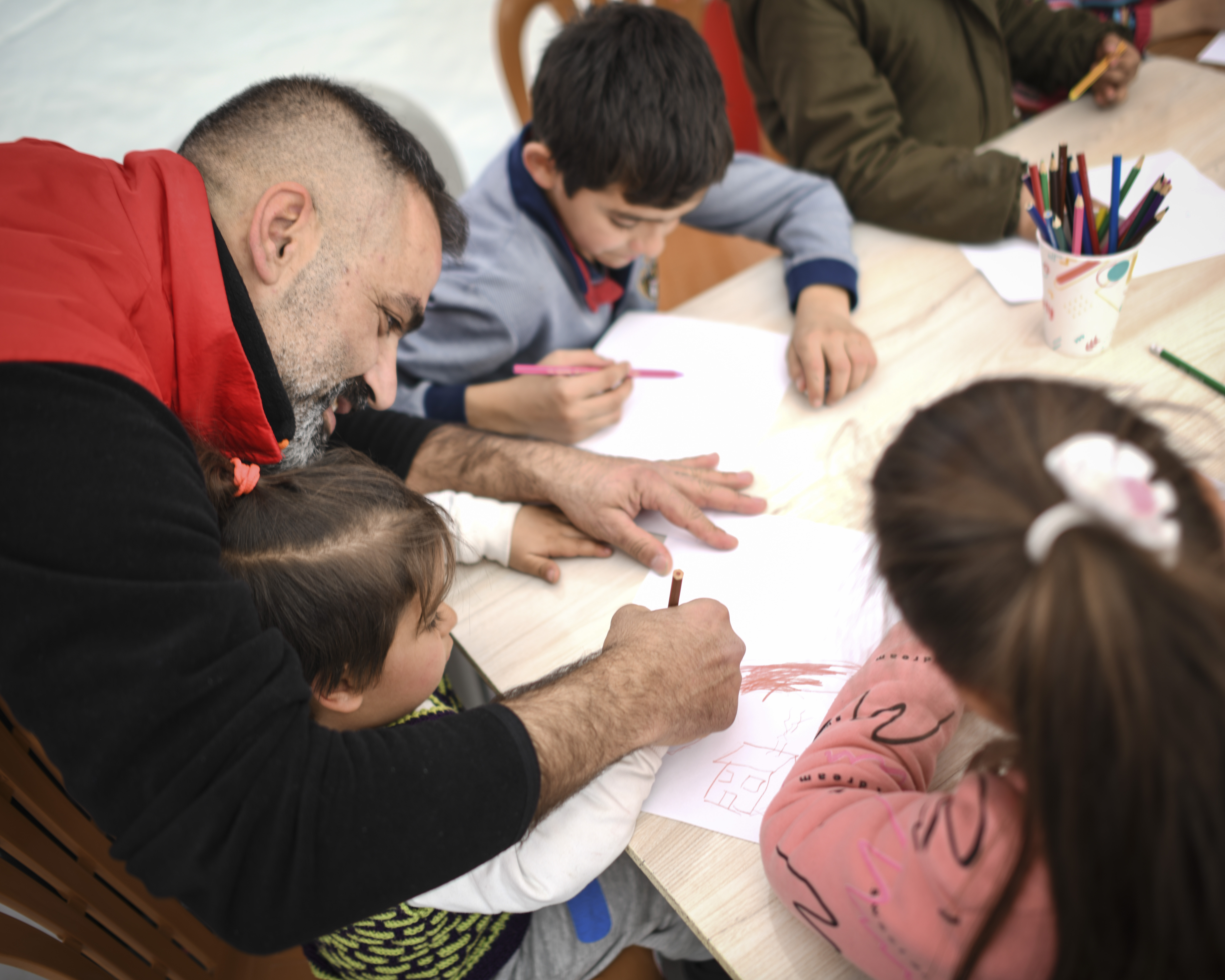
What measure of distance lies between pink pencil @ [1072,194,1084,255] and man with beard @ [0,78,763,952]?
49 cm

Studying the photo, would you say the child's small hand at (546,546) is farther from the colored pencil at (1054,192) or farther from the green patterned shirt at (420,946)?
the colored pencil at (1054,192)

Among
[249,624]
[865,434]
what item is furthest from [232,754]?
[865,434]

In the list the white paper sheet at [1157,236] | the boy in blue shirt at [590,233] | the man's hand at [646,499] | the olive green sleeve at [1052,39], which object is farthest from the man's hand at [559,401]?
the olive green sleeve at [1052,39]

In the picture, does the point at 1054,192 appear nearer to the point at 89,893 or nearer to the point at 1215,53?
the point at 1215,53

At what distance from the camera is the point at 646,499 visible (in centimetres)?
88

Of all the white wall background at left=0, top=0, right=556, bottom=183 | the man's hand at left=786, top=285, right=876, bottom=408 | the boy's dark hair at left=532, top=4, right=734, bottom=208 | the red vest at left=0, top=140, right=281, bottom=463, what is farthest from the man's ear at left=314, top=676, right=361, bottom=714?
the white wall background at left=0, top=0, right=556, bottom=183

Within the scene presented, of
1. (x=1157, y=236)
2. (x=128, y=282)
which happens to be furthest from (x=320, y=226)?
(x=1157, y=236)

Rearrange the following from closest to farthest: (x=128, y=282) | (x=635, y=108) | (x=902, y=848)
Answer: (x=902, y=848) → (x=128, y=282) → (x=635, y=108)

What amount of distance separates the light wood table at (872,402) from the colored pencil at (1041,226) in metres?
0.15

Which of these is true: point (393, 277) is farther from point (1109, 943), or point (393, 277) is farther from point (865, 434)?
point (1109, 943)

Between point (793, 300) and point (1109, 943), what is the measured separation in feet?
2.90

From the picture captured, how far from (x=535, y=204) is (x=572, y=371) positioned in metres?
0.29

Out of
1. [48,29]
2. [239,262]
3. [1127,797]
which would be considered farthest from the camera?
[48,29]

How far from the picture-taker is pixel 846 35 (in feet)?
4.31
